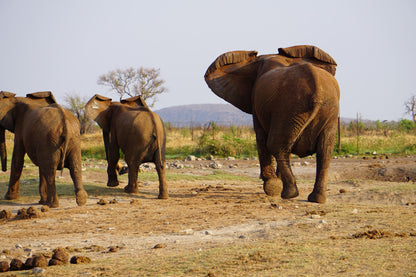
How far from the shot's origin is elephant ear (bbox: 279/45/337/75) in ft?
32.8

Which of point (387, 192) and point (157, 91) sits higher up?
point (157, 91)

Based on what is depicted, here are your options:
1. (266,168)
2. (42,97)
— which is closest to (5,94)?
(42,97)

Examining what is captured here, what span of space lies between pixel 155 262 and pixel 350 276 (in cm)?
181

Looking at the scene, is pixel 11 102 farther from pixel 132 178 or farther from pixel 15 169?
pixel 132 178

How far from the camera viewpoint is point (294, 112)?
8.58 metres

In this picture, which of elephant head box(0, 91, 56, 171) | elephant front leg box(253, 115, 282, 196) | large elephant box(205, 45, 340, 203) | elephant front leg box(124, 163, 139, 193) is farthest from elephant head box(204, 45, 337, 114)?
elephant head box(0, 91, 56, 171)

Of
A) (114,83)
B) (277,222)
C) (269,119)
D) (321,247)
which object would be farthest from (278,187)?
(114,83)

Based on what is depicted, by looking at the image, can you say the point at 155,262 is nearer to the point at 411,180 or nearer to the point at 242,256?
the point at 242,256

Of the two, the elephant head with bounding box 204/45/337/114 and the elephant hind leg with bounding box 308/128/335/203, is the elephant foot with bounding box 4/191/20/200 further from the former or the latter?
the elephant hind leg with bounding box 308/128/335/203

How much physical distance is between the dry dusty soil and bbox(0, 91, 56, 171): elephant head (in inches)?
56.2

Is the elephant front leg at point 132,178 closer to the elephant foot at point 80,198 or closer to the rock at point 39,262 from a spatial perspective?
the elephant foot at point 80,198

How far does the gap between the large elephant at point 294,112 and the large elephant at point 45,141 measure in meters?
3.42

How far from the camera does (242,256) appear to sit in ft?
16.1

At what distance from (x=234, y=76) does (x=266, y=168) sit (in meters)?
2.07
